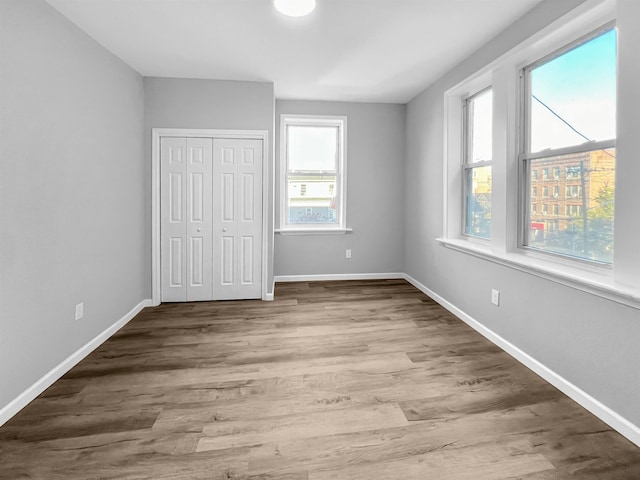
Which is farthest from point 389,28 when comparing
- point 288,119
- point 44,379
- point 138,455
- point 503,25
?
point 44,379

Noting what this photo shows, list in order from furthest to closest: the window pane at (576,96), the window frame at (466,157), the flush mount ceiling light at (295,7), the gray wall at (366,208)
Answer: the gray wall at (366,208) < the window frame at (466,157) < the flush mount ceiling light at (295,7) < the window pane at (576,96)

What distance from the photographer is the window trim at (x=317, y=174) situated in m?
4.79

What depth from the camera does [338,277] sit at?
16.6ft

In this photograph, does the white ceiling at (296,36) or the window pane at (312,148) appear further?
the window pane at (312,148)

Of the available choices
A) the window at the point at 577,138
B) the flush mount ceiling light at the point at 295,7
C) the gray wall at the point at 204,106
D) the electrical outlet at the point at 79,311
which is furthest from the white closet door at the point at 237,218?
the window at the point at 577,138

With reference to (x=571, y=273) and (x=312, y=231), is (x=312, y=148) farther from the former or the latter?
(x=571, y=273)

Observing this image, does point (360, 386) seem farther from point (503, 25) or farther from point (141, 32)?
point (141, 32)

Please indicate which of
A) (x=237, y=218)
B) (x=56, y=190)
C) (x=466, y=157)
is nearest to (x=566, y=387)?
(x=466, y=157)

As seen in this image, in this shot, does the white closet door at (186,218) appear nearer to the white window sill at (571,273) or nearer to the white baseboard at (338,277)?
the white baseboard at (338,277)

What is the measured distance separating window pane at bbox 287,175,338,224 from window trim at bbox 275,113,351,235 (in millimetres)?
59

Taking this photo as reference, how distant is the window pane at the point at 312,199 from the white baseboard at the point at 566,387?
238 centimetres

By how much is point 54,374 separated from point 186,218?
2.02 metres

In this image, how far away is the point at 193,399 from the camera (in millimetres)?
2049

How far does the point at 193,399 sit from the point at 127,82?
303 centimetres
